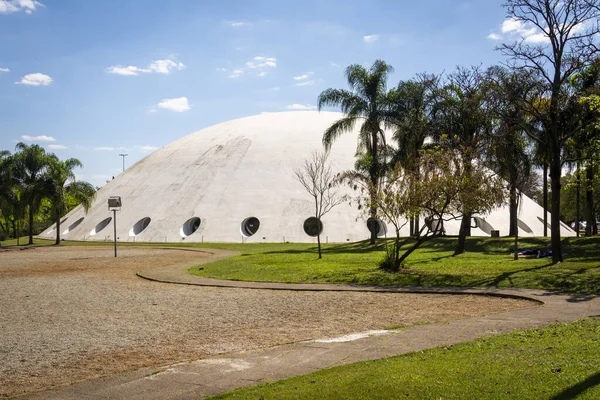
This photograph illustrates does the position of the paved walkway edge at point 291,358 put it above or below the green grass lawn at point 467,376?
below

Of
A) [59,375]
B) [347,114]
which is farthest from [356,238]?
[59,375]

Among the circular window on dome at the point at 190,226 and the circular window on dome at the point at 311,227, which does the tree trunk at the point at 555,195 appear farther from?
the circular window on dome at the point at 190,226

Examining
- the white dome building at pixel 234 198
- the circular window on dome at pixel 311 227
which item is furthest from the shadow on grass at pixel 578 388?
the circular window on dome at pixel 311 227

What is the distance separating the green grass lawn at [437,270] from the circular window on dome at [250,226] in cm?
1418

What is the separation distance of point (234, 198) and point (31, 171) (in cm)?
1685

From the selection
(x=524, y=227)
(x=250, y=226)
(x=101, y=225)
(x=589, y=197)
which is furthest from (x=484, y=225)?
(x=101, y=225)

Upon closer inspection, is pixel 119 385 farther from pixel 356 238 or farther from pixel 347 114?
pixel 356 238

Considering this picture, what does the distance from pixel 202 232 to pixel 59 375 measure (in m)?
32.3

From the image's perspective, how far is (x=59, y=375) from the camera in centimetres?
718

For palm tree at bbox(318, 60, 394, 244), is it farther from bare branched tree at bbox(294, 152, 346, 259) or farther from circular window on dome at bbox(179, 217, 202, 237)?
circular window on dome at bbox(179, 217, 202, 237)

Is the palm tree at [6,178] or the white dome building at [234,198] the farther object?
the palm tree at [6,178]

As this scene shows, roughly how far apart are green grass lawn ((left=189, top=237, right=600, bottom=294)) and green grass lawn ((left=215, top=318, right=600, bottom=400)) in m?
7.25

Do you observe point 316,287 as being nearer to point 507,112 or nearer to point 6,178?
Result: point 507,112

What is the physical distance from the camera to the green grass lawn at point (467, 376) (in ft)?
17.3
